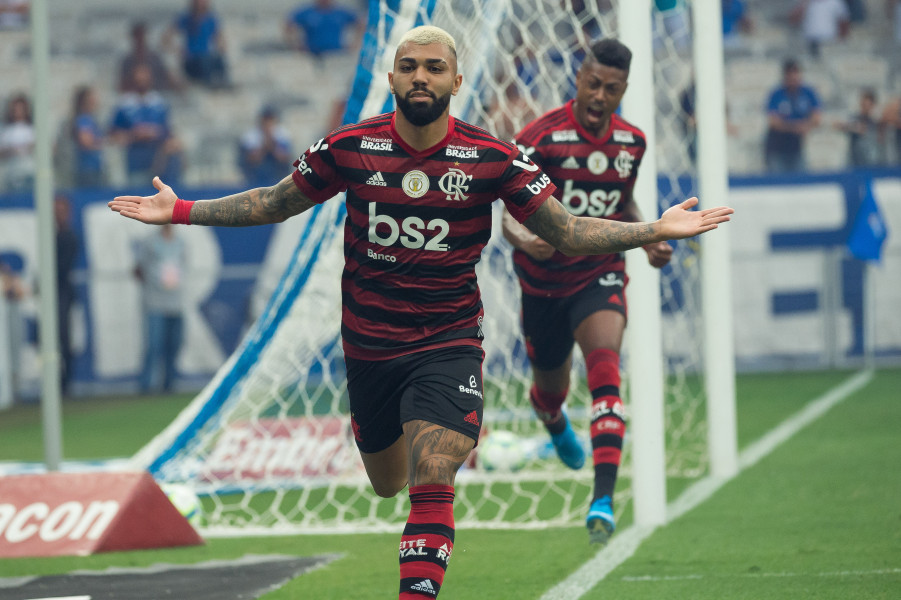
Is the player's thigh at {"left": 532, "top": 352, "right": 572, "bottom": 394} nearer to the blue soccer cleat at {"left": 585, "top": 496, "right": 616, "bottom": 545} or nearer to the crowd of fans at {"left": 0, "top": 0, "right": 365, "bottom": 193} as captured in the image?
the blue soccer cleat at {"left": 585, "top": 496, "right": 616, "bottom": 545}

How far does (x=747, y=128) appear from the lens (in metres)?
17.2

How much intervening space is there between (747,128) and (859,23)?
393cm

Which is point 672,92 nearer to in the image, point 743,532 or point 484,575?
point 743,532

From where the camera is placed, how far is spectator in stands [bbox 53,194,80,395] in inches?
611

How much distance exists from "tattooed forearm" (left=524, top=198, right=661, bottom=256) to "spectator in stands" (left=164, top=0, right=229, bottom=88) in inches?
621

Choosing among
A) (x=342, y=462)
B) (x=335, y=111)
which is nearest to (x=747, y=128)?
(x=335, y=111)

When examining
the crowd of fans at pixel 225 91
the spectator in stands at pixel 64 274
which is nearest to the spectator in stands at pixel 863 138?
the crowd of fans at pixel 225 91

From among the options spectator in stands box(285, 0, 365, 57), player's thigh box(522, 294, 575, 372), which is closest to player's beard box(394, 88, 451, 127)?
player's thigh box(522, 294, 575, 372)

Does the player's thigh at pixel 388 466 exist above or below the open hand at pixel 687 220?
below

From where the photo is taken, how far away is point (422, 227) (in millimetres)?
4664

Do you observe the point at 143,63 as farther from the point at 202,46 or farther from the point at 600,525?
the point at 600,525

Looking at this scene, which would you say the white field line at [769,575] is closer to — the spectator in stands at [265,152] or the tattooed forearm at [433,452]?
the tattooed forearm at [433,452]

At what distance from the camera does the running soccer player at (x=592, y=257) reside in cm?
651

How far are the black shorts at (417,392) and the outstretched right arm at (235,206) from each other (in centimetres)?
61
